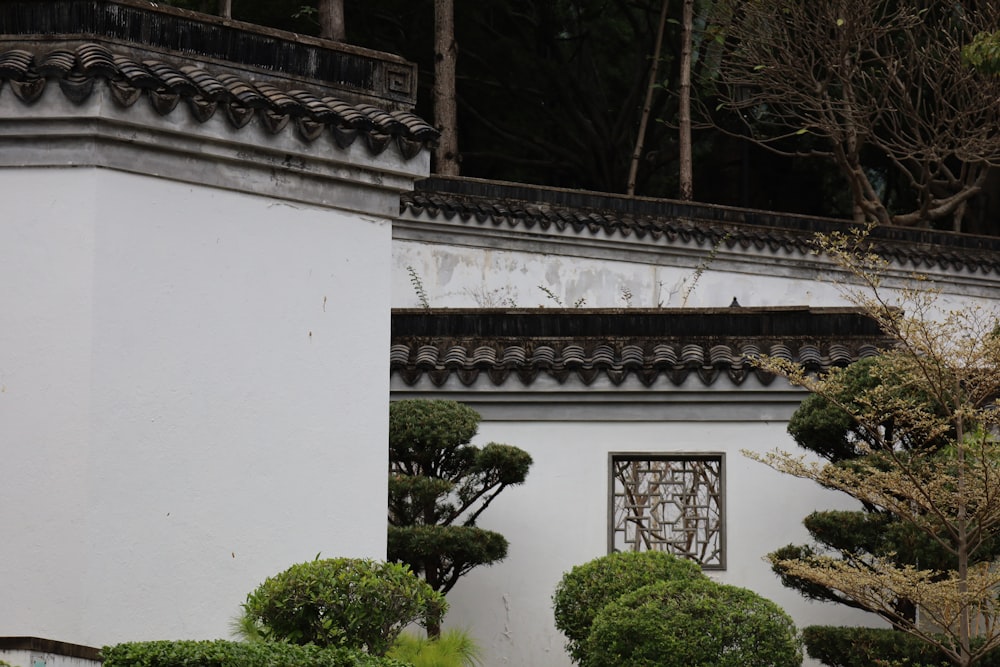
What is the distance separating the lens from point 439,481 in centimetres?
1197

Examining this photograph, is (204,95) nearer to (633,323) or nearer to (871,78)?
(633,323)

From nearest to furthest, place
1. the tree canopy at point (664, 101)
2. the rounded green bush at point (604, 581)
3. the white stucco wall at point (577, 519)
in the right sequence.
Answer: the rounded green bush at point (604, 581), the white stucco wall at point (577, 519), the tree canopy at point (664, 101)

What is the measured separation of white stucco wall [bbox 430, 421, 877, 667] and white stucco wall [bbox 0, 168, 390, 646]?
413 centimetres

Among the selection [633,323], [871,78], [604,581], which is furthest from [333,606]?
[871,78]

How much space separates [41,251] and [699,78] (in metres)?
18.0

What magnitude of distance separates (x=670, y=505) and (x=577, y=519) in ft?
2.71

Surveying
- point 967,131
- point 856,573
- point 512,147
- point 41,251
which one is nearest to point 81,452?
point 41,251

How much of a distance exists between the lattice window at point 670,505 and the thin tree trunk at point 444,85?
7749 mm

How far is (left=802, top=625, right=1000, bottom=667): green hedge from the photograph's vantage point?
36.0ft

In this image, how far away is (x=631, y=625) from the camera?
10.2m

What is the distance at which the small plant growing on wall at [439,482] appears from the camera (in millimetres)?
11852

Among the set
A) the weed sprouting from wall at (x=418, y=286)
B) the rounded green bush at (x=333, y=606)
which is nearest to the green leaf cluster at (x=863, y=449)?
the rounded green bush at (x=333, y=606)

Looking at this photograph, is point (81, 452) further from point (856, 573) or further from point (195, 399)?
point (856, 573)

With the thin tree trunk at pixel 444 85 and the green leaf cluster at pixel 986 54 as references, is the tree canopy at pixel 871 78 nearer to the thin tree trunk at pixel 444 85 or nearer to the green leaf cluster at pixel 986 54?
the thin tree trunk at pixel 444 85
